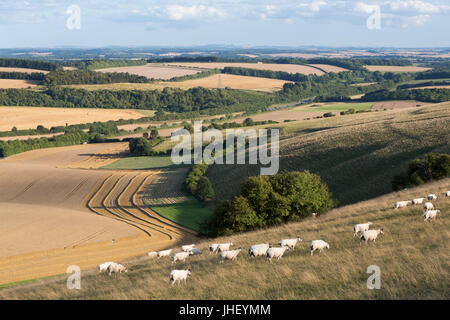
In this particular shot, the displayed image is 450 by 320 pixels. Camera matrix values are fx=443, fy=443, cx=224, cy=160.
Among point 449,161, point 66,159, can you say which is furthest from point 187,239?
point 66,159

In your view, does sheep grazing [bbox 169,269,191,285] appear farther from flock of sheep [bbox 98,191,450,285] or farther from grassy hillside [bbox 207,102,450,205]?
grassy hillside [bbox 207,102,450,205]

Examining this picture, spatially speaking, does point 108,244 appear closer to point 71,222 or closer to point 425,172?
point 71,222

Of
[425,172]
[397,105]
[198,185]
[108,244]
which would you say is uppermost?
[397,105]

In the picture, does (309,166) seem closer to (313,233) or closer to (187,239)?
(187,239)

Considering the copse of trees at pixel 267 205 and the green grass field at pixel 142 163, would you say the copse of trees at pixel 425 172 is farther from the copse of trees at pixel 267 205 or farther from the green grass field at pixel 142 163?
the green grass field at pixel 142 163

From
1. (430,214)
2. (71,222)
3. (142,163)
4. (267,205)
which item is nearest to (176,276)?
(430,214)

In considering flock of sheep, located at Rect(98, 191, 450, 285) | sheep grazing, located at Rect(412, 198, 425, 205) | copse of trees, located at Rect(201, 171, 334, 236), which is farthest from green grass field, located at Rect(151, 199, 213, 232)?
flock of sheep, located at Rect(98, 191, 450, 285)
